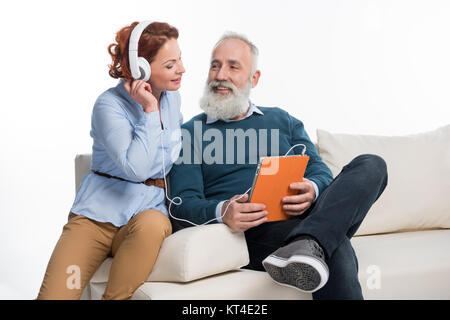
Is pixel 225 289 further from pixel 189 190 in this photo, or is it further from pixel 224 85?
pixel 224 85

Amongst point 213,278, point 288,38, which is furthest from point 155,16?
point 213,278

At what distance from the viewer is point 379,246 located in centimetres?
205

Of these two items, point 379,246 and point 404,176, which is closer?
point 379,246

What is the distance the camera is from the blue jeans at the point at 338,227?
57.6 inches

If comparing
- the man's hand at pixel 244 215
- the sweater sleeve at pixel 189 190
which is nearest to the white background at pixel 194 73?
the sweater sleeve at pixel 189 190

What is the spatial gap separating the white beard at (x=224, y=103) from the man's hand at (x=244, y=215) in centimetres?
49

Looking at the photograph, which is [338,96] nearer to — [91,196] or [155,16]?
[155,16]

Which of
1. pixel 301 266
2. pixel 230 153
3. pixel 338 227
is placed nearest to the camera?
pixel 301 266

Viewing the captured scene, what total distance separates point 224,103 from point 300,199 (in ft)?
1.71

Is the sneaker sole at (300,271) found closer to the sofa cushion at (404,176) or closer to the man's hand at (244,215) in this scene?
the man's hand at (244,215)

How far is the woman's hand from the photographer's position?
66.2 inches

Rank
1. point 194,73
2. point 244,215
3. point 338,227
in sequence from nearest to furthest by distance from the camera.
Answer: point 338,227, point 244,215, point 194,73

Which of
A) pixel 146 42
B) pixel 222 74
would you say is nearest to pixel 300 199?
pixel 222 74

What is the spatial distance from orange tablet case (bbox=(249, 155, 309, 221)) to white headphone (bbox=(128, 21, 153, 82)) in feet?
1.72
